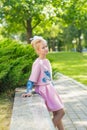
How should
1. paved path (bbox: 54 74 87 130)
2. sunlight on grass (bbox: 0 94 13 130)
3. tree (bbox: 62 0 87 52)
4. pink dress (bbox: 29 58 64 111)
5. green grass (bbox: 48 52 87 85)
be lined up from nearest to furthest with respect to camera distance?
sunlight on grass (bbox: 0 94 13 130) < pink dress (bbox: 29 58 64 111) < paved path (bbox: 54 74 87 130) < green grass (bbox: 48 52 87 85) < tree (bbox: 62 0 87 52)

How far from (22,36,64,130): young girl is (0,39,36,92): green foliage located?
163cm

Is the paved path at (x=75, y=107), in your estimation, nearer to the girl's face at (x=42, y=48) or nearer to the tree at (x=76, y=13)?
the girl's face at (x=42, y=48)

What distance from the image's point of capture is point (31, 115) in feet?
14.1

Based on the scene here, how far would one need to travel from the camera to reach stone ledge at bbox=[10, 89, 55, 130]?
3.76m

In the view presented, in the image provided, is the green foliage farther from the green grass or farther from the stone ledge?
the stone ledge

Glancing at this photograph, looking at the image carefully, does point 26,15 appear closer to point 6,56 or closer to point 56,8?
point 56,8

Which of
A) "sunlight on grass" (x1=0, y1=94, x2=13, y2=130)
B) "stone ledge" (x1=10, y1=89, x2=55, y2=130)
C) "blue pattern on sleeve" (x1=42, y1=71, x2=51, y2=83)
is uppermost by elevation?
"blue pattern on sleeve" (x1=42, y1=71, x2=51, y2=83)

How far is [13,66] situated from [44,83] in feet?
7.11

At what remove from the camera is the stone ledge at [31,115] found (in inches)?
148

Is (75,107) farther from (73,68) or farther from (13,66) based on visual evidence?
(73,68)

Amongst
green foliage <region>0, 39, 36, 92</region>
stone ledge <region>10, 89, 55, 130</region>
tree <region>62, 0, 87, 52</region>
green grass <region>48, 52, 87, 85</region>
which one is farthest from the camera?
tree <region>62, 0, 87, 52</region>

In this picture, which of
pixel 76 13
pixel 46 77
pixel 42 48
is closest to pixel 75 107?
pixel 46 77

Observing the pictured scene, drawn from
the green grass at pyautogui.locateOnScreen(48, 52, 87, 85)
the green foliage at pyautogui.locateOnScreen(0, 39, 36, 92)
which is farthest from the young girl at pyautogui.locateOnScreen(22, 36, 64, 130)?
the green grass at pyautogui.locateOnScreen(48, 52, 87, 85)

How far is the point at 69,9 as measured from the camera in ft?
130
